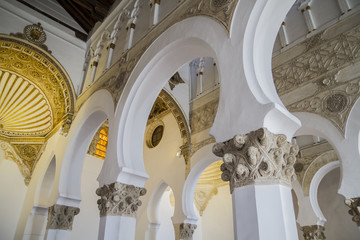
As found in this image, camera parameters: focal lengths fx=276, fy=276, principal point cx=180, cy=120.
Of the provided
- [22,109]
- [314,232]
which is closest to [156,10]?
[314,232]

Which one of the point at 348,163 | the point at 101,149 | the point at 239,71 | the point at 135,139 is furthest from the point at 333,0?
the point at 101,149

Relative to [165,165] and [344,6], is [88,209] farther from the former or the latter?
[344,6]

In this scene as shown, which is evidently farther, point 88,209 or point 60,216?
point 88,209

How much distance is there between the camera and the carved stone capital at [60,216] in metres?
5.67

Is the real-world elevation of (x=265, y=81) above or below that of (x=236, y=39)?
below

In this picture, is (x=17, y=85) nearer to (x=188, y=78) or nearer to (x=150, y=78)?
(x=188, y=78)

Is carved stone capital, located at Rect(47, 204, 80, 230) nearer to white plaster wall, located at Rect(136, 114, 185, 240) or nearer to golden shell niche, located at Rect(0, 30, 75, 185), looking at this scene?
golden shell niche, located at Rect(0, 30, 75, 185)

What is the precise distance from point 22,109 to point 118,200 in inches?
253

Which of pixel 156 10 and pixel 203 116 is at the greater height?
pixel 156 10

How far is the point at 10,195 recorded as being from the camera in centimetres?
808

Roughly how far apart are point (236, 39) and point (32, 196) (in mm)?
7099

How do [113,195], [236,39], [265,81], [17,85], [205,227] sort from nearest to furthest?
[265,81]
[236,39]
[113,195]
[17,85]
[205,227]

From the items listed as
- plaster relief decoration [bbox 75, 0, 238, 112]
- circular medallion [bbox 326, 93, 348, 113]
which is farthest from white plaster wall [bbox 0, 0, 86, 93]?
circular medallion [bbox 326, 93, 348, 113]

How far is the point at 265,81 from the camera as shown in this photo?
2676 mm
